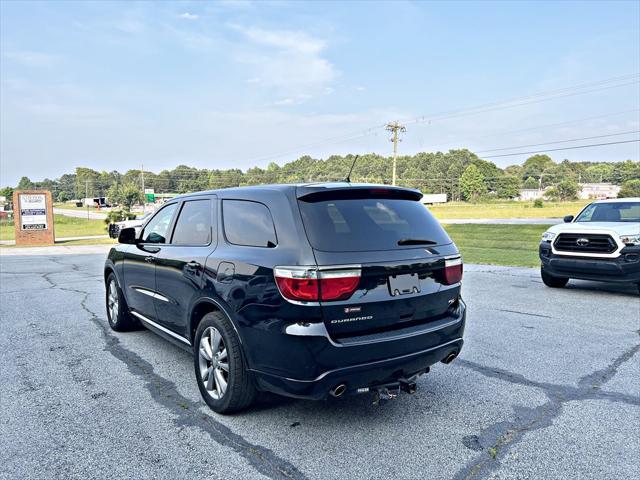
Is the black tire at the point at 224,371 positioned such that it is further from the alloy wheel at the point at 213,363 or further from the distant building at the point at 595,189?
the distant building at the point at 595,189

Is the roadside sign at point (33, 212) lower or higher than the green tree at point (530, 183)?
lower

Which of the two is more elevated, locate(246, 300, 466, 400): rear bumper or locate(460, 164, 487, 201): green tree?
locate(460, 164, 487, 201): green tree

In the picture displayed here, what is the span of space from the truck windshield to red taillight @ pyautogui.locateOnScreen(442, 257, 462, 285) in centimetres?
665

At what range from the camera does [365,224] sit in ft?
10.9

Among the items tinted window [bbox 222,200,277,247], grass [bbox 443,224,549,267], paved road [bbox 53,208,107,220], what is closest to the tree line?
paved road [bbox 53,208,107,220]

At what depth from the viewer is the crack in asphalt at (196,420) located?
282 centimetres

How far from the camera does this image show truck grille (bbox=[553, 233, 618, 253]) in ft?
26.1

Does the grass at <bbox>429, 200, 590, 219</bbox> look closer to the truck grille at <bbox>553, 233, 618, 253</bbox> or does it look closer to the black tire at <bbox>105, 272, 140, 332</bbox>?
the truck grille at <bbox>553, 233, 618, 253</bbox>

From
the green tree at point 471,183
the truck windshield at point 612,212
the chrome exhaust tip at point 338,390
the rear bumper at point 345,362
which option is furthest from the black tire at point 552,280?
the green tree at point 471,183

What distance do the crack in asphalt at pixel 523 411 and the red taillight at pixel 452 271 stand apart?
108 centimetres

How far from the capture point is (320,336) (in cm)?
291

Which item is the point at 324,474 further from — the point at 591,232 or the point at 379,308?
the point at 591,232

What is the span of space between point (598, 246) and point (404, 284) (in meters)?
6.37

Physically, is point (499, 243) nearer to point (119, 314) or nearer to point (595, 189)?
point (119, 314)
